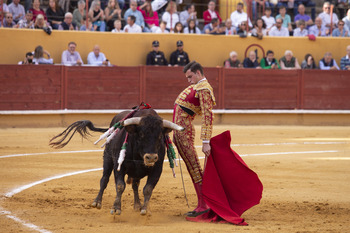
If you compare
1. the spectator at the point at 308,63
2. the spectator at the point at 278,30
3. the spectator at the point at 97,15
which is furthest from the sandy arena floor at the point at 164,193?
the spectator at the point at 278,30

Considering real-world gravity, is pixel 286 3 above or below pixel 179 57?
above

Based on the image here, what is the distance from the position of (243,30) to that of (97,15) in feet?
10.2

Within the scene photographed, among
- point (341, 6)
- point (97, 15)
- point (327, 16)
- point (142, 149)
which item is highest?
point (341, 6)

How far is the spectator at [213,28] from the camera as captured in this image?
13.4 m

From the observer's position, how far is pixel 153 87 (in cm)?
1266

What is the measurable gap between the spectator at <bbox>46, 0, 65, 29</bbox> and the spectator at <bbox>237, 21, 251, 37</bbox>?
3723mm

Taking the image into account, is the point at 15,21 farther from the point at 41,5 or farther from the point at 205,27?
the point at 205,27

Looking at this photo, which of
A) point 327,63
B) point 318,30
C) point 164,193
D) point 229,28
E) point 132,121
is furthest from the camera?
point 318,30

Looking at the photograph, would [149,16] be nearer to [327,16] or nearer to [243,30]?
[243,30]

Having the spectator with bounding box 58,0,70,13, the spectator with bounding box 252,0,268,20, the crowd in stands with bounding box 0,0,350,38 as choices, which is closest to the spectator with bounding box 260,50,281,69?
the crowd in stands with bounding box 0,0,350,38

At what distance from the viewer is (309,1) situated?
598 inches

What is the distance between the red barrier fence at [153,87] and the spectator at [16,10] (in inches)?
41.3

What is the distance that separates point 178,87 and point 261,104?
6.25ft

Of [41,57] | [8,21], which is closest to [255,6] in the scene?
[41,57]
